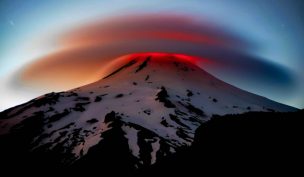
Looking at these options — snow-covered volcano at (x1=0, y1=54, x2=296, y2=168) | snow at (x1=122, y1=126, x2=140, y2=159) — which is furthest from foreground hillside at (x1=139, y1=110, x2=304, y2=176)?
snow at (x1=122, y1=126, x2=140, y2=159)

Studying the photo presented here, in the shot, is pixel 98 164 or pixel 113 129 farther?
pixel 113 129

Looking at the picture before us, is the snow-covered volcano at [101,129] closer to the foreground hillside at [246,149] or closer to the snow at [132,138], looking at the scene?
the snow at [132,138]

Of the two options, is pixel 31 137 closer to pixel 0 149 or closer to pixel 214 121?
pixel 0 149

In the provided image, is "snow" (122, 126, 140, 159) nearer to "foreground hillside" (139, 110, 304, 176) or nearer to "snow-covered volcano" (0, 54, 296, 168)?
"snow-covered volcano" (0, 54, 296, 168)

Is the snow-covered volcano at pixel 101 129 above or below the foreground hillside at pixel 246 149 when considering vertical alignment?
below

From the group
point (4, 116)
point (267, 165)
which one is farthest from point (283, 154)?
point (4, 116)

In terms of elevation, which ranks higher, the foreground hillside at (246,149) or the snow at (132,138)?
the foreground hillside at (246,149)

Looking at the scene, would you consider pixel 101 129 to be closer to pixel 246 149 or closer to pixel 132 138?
pixel 132 138

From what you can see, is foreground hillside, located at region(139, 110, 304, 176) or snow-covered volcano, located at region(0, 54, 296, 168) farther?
snow-covered volcano, located at region(0, 54, 296, 168)

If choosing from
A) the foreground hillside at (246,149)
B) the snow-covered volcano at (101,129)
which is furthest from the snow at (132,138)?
→ the foreground hillside at (246,149)

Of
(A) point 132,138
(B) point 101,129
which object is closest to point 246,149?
(A) point 132,138

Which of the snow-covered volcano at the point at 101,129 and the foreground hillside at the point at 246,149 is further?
the snow-covered volcano at the point at 101,129
